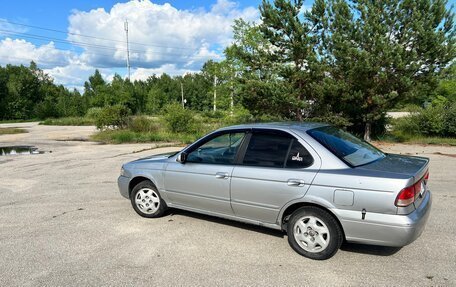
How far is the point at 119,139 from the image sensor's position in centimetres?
1759

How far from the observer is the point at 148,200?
5.23 metres

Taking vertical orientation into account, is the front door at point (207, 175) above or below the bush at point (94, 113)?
below

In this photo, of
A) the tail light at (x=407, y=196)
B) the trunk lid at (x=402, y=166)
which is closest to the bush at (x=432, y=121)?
→ the trunk lid at (x=402, y=166)

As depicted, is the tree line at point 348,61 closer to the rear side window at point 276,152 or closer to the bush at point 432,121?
the bush at point 432,121

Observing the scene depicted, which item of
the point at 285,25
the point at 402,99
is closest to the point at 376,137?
the point at 402,99

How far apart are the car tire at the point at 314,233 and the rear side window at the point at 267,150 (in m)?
0.65

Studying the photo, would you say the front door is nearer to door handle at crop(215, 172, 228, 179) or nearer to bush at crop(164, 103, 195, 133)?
door handle at crop(215, 172, 228, 179)

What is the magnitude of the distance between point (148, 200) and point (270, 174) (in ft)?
7.38

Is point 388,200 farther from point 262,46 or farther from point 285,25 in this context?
point 262,46

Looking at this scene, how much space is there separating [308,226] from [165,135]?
14886mm

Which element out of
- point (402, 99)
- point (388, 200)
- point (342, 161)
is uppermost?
point (402, 99)

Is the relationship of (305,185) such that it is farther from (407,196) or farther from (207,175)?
(207,175)

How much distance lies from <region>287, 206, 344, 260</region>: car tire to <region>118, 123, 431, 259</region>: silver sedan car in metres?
0.01

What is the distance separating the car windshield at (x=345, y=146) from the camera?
382 centimetres
